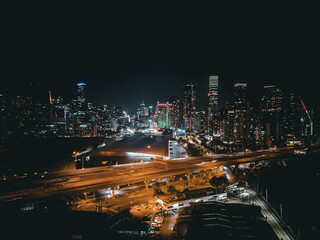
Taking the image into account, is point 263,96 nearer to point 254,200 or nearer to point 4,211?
point 254,200

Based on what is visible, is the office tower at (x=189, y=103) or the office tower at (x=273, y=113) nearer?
the office tower at (x=273, y=113)

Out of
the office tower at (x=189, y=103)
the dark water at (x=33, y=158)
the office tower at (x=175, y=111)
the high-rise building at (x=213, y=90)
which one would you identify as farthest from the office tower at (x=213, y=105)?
the dark water at (x=33, y=158)

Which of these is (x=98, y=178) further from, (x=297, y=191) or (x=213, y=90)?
(x=213, y=90)

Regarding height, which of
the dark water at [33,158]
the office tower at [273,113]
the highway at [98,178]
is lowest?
the dark water at [33,158]

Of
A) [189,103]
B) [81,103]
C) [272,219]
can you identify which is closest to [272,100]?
[272,219]

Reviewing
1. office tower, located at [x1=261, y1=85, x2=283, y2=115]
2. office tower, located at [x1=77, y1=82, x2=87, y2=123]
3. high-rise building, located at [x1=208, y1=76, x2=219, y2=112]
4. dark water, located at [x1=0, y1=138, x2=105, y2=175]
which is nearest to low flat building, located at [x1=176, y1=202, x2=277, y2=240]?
dark water, located at [x1=0, y1=138, x2=105, y2=175]

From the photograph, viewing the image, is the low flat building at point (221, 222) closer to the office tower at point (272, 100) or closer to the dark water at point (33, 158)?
the dark water at point (33, 158)

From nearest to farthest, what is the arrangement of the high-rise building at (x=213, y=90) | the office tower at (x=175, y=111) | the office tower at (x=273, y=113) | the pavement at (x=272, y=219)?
the pavement at (x=272, y=219) < the office tower at (x=273, y=113) < the high-rise building at (x=213, y=90) < the office tower at (x=175, y=111)
